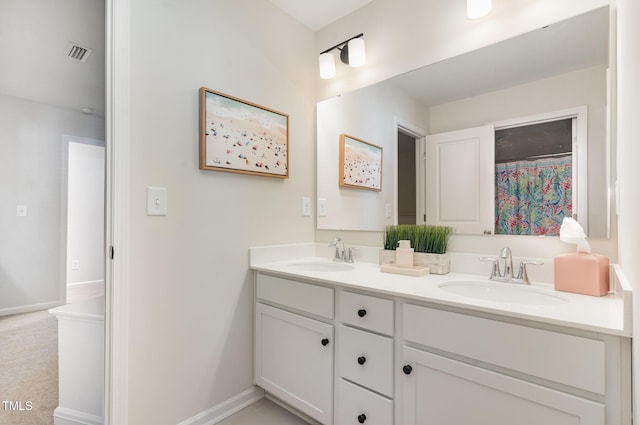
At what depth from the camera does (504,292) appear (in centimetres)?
132

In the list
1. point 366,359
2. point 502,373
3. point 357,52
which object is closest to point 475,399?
point 502,373

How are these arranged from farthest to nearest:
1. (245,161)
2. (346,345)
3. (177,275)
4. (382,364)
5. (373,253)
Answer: (373,253) → (245,161) → (177,275) → (346,345) → (382,364)

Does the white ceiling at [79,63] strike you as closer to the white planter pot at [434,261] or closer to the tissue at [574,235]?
the tissue at [574,235]

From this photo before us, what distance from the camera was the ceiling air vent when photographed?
1.46m

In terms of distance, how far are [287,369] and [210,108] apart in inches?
55.7

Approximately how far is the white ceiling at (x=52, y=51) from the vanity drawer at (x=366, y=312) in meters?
1.41

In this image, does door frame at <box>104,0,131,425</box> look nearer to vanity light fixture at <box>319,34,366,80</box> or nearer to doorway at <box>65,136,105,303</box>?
doorway at <box>65,136,105,303</box>

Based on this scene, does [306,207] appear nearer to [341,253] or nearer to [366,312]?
[341,253]

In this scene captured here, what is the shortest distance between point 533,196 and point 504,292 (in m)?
0.44

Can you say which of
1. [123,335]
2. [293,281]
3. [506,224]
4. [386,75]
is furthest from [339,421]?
[386,75]

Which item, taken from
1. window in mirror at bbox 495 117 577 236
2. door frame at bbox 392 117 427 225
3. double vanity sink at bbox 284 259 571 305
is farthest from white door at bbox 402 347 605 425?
door frame at bbox 392 117 427 225

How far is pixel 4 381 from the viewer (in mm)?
1267

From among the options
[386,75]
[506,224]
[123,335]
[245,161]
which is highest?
[386,75]

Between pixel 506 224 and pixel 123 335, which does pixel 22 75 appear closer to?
pixel 123 335
